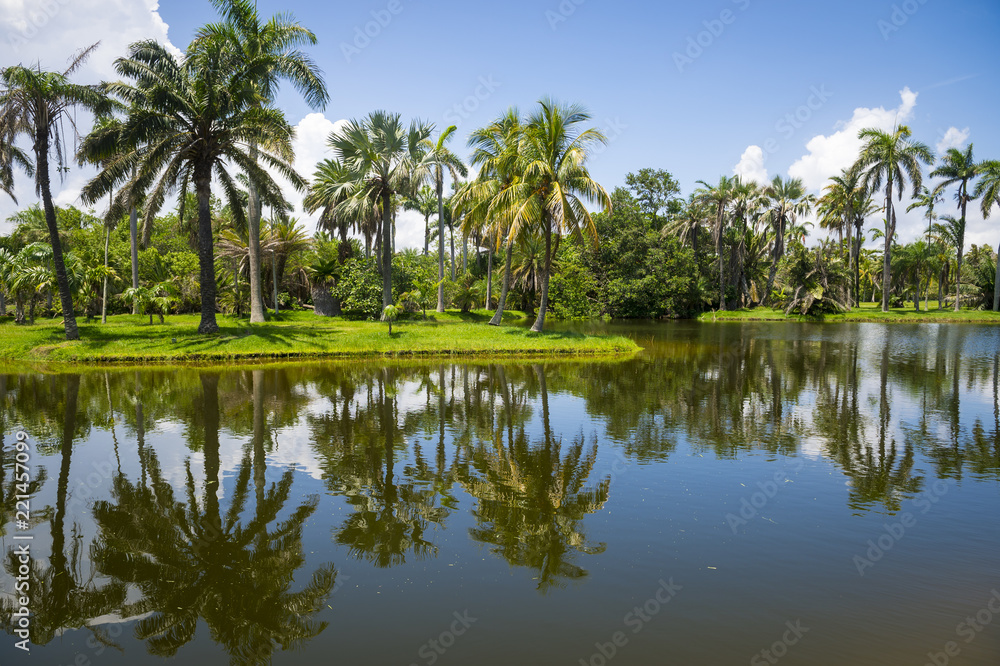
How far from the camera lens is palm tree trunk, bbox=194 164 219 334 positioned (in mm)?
25094

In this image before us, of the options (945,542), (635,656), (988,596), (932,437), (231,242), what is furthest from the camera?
(231,242)

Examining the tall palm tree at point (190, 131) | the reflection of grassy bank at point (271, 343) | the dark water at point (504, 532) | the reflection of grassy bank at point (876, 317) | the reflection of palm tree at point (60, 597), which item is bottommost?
the reflection of palm tree at point (60, 597)

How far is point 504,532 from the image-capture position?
23.1 ft

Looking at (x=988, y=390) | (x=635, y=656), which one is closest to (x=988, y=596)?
(x=635, y=656)

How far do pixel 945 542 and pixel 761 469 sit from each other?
287cm

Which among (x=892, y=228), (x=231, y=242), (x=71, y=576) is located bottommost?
(x=71, y=576)

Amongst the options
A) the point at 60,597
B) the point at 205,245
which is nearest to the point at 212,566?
the point at 60,597

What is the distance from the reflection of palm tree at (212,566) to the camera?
16.8 ft

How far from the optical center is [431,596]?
5.64 m

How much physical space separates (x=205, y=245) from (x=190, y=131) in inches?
197

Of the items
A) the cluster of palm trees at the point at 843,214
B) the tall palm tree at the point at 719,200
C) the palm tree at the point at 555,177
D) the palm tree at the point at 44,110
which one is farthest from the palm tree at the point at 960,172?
the palm tree at the point at 44,110

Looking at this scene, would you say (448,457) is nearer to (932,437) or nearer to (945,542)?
(945,542)

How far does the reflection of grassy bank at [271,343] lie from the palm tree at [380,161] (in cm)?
601

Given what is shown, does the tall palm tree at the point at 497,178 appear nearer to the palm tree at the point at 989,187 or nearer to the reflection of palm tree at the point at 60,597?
the reflection of palm tree at the point at 60,597
